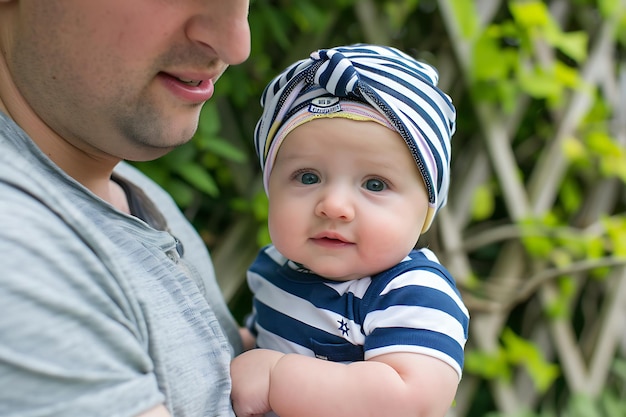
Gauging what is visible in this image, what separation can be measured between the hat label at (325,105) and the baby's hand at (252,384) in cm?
38

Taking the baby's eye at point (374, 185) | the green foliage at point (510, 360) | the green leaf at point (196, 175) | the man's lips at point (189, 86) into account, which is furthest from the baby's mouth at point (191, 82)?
the green foliage at point (510, 360)

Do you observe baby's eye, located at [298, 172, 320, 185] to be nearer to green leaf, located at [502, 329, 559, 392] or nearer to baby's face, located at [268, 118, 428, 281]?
baby's face, located at [268, 118, 428, 281]

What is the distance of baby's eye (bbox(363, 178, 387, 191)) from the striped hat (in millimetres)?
64

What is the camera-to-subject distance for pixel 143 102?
0.99 metres

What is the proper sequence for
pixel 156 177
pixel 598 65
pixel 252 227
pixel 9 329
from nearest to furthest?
pixel 9 329, pixel 156 177, pixel 252 227, pixel 598 65

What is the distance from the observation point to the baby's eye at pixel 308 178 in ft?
3.68

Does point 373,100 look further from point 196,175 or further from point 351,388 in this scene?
point 196,175

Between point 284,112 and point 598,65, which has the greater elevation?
point 598,65

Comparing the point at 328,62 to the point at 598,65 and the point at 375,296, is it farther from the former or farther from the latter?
the point at 598,65

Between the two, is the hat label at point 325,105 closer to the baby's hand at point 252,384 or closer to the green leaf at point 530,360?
the baby's hand at point 252,384

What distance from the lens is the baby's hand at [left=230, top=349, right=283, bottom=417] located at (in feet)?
3.35

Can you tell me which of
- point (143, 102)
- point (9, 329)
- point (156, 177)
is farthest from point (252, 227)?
point (9, 329)

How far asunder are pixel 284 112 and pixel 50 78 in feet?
1.19

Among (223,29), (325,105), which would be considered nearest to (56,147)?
(223,29)
